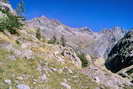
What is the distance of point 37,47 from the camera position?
135 feet

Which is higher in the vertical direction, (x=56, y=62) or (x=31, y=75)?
(x=56, y=62)

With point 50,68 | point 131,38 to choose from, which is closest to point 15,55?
point 50,68

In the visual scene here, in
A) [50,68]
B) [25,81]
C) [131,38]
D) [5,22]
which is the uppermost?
[131,38]

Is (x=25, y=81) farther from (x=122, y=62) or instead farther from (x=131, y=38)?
(x=131, y=38)

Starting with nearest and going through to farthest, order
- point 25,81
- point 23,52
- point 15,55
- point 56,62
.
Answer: point 25,81 → point 15,55 → point 23,52 → point 56,62

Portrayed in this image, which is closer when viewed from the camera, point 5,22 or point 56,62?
point 56,62

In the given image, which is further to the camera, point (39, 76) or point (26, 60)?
point (26, 60)

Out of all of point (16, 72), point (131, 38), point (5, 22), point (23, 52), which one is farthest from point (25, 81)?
point (131, 38)

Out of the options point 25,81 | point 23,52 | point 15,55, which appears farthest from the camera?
point 23,52

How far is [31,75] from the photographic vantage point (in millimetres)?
28078

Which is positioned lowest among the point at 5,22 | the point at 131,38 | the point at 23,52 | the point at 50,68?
the point at 50,68

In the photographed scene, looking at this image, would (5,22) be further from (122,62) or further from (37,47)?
(122,62)

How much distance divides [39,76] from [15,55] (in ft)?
18.2

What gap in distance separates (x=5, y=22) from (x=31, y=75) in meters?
16.8
